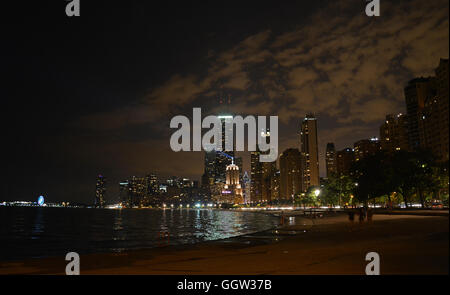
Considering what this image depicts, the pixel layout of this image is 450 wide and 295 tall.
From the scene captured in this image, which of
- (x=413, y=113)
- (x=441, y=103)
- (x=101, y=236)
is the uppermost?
(x=413, y=113)

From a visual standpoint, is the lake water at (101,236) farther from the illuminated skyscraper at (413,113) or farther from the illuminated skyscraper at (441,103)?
the illuminated skyscraper at (413,113)

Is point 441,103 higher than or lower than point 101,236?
higher

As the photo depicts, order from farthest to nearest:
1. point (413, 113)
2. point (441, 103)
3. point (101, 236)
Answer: point (413, 113)
point (101, 236)
point (441, 103)

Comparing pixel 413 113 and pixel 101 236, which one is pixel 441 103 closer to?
pixel 101 236

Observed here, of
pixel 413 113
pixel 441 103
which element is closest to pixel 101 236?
pixel 441 103

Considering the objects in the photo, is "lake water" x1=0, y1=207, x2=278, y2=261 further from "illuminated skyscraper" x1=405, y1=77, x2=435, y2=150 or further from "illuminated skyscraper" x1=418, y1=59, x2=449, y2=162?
"illuminated skyscraper" x1=405, y1=77, x2=435, y2=150

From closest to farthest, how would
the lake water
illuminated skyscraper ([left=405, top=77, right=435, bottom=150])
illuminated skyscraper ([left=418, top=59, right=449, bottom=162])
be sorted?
illuminated skyscraper ([left=418, top=59, right=449, bottom=162]) < the lake water < illuminated skyscraper ([left=405, top=77, right=435, bottom=150])

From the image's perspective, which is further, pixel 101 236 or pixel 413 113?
pixel 413 113

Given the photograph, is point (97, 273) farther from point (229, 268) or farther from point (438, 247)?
point (438, 247)

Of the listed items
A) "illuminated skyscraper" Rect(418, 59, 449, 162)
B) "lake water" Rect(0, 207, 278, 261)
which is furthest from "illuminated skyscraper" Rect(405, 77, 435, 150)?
"illuminated skyscraper" Rect(418, 59, 449, 162)

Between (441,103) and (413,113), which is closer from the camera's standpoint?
(441,103)

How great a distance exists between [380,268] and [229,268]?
527cm

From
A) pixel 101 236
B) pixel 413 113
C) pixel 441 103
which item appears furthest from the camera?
pixel 413 113
